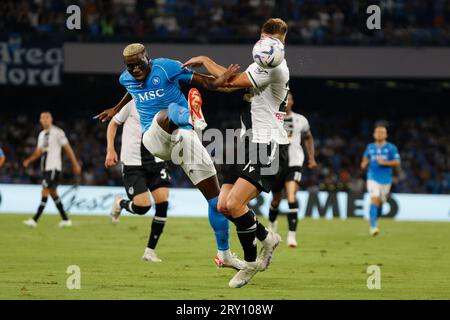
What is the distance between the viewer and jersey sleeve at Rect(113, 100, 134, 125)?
43.5ft

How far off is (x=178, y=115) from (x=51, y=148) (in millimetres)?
9679

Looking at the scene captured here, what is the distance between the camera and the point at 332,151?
31781mm

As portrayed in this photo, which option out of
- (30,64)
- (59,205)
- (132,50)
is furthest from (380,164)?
(30,64)

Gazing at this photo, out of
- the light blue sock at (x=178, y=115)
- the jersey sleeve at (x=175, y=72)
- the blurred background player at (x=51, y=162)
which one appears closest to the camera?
the light blue sock at (x=178, y=115)

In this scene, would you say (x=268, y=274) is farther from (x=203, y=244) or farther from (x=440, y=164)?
(x=440, y=164)

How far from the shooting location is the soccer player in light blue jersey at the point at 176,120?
10500mm

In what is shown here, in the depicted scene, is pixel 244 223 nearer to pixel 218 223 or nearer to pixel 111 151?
pixel 218 223

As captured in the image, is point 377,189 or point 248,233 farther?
point 377,189

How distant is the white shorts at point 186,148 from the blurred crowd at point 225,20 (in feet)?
61.9

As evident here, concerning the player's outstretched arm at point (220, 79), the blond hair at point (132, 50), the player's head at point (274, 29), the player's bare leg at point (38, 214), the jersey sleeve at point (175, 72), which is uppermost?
the player's head at point (274, 29)

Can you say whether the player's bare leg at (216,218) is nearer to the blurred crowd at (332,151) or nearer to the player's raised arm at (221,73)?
the player's raised arm at (221,73)

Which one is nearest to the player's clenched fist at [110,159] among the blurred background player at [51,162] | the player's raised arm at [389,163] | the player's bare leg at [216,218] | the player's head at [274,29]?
the player's bare leg at [216,218]

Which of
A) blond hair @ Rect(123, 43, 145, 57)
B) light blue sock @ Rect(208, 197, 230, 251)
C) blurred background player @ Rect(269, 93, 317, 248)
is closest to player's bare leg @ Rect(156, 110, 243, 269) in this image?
light blue sock @ Rect(208, 197, 230, 251)

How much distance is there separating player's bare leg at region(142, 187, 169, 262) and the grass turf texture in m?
0.17
